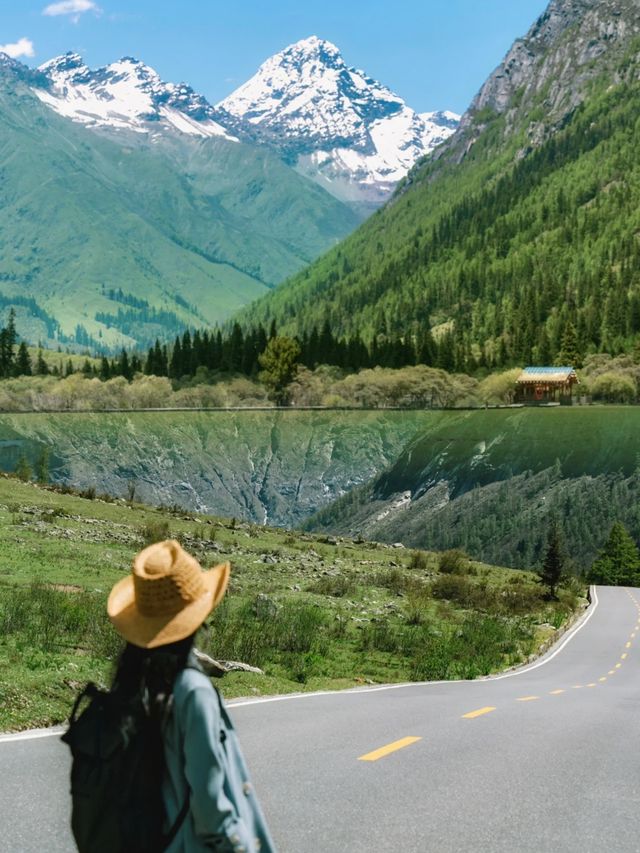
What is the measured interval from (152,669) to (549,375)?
7140 inches

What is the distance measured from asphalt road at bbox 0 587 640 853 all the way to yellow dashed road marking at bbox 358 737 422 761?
0.08ft

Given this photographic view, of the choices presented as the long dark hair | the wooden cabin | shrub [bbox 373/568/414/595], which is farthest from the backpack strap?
the wooden cabin

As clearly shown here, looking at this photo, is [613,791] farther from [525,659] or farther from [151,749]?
[525,659]

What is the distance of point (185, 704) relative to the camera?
4.95 metres

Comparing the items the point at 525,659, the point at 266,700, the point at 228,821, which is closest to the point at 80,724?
the point at 228,821

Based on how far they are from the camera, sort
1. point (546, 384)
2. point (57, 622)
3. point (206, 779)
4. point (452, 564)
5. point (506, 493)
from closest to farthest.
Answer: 1. point (206, 779)
2. point (57, 622)
3. point (452, 564)
4. point (506, 493)
5. point (546, 384)

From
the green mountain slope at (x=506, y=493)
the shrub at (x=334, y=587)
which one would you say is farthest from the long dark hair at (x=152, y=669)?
the green mountain slope at (x=506, y=493)

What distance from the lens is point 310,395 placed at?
621 feet

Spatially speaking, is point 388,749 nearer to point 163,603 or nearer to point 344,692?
point 344,692

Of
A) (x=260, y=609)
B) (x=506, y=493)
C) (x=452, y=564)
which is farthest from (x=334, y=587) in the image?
(x=506, y=493)

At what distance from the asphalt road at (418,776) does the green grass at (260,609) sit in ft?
9.85

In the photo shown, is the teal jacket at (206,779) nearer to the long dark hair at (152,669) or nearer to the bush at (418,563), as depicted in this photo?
the long dark hair at (152,669)

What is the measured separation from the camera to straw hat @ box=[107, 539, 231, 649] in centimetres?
511

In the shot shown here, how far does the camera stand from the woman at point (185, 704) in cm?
485
